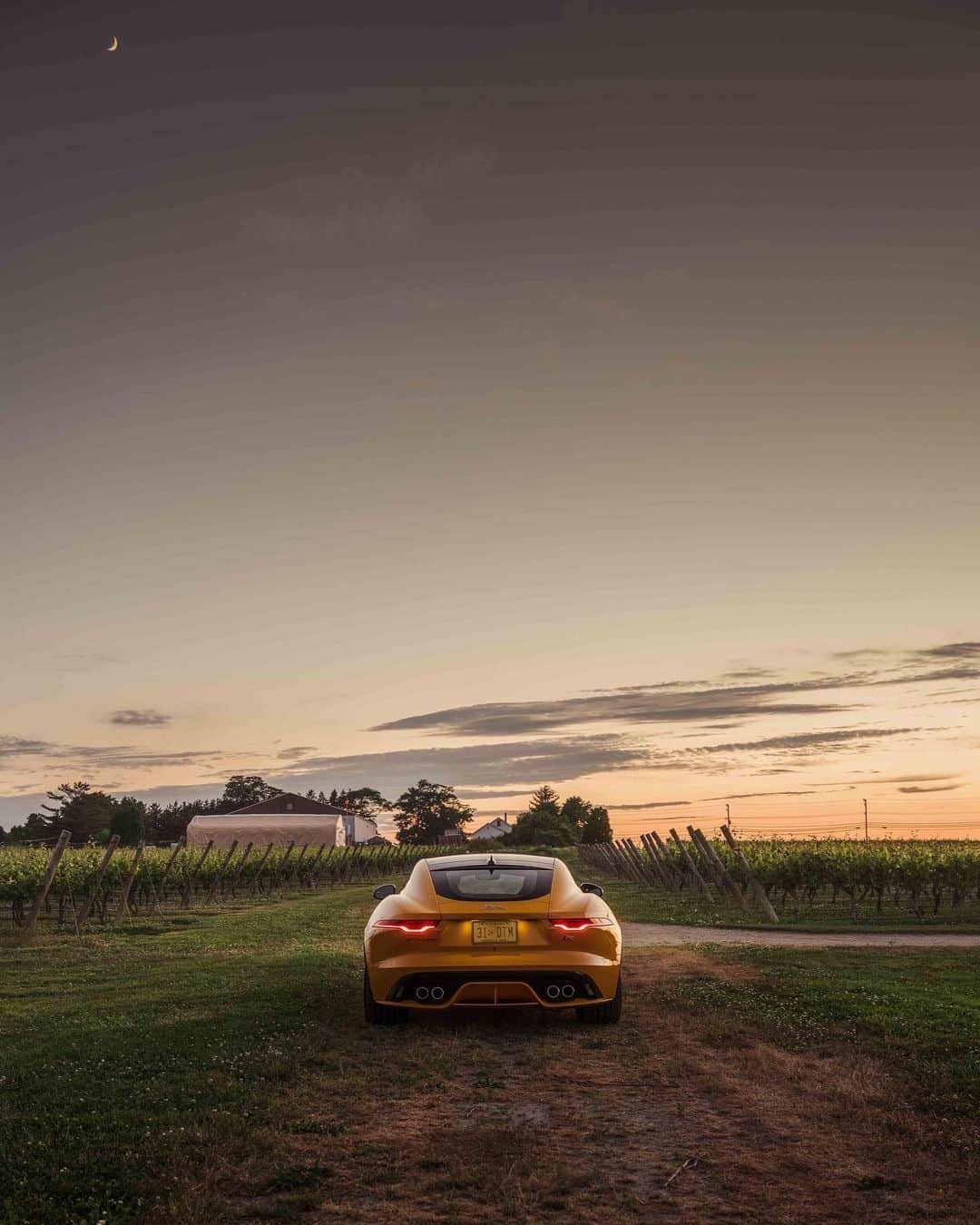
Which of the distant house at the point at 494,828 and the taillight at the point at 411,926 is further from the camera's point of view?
the distant house at the point at 494,828

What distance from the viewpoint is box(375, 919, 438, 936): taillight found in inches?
392

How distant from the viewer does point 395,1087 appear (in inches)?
315

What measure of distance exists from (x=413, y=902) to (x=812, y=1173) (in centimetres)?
497

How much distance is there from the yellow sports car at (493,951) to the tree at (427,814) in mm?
146348

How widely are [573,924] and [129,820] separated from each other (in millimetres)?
127342

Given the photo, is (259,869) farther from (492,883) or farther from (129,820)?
(129,820)

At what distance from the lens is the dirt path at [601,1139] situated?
545cm

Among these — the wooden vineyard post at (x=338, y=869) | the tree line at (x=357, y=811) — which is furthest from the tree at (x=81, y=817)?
the wooden vineyard post at (x=338, y=869)

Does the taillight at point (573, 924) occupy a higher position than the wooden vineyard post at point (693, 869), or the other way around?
the taillight at point (573, 924)

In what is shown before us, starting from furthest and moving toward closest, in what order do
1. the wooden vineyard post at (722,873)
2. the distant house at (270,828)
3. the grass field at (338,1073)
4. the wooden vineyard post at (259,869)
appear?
1. the distant house at (270,828)
2. the wooden vineyard post at (259,869)
3. the wooden vineyard post at (722,873)
4. the grass field at (338,1073)

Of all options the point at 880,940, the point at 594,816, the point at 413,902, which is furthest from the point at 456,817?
the point at 413,902

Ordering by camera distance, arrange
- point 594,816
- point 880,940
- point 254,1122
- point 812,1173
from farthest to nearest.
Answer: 1. point 594,816
2. point 880,940
3. point 254,1122
4. point 812,1173

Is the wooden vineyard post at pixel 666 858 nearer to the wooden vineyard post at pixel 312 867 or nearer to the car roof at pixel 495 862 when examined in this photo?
the wooden vineyard post at pixel 312 867

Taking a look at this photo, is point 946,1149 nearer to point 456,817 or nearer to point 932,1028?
point 932,1028
